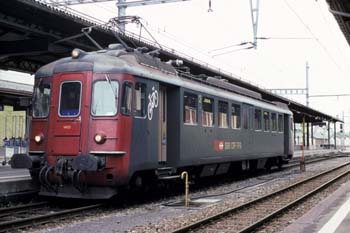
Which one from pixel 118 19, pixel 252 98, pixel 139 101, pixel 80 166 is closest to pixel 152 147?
pixel 139 101

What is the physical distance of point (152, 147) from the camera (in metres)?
12.4

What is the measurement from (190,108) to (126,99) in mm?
3235

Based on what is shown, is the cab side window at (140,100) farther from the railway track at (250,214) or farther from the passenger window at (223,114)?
the passenger window at (223,114)

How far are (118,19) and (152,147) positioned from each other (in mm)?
4883

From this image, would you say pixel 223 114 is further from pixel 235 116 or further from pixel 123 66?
pixel 123 66

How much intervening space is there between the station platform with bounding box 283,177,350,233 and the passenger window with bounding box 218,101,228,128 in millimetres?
4359

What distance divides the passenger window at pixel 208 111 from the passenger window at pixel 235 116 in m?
1.98

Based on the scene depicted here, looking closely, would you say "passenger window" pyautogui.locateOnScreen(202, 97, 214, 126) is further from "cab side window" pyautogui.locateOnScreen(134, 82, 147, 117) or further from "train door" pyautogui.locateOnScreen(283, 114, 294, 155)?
"train door" pyautogui.locateOnScreen(283, 114, 294, 155)

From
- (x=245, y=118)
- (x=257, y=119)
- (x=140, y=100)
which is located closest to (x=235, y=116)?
(x=245, y=118)

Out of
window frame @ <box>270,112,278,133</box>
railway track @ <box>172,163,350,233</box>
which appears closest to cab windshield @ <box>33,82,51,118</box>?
railway track @ <box>172,163,350,233</box>

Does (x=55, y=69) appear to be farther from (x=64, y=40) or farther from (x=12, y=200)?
(x=64, y=40)

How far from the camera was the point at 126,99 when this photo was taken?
37.9 ft

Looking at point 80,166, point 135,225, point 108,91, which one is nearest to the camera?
point 135,225

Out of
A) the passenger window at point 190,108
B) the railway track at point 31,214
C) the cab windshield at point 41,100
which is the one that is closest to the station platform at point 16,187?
the railway track at point 31,214
